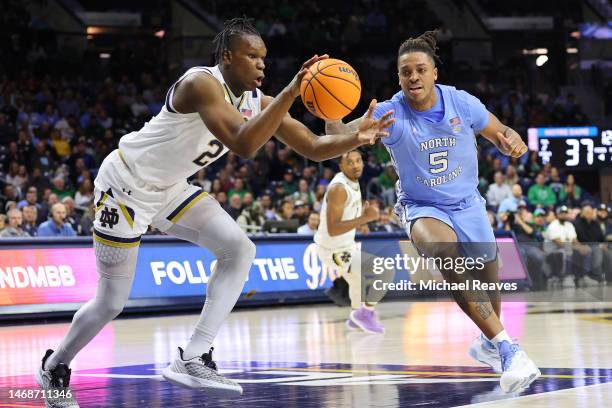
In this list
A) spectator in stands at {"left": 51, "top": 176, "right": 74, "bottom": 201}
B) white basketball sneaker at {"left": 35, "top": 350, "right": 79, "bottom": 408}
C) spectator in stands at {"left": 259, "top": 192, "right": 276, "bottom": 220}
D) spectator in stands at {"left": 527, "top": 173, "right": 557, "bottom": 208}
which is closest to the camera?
white basketball sneaker at {"left": 35, "top": 350, "right": 79, "bottom": 408}

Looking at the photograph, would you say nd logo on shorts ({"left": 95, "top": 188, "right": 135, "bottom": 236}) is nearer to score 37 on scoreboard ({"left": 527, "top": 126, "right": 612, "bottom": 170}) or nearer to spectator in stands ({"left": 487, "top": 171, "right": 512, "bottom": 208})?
score 37 on scoreboard ({"left": 527, "top": 126, "right": 612, "bottom": 170})

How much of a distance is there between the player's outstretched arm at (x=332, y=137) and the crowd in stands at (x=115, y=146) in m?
10.6

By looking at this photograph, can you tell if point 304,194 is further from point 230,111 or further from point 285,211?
point 230,111

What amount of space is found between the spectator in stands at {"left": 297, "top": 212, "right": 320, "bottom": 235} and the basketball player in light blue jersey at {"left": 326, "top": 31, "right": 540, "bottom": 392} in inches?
429

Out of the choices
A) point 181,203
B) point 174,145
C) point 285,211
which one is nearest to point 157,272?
point 285,211

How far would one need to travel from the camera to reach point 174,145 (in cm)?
690

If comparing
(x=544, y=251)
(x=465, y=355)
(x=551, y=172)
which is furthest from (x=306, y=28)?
(x=465, y=355)

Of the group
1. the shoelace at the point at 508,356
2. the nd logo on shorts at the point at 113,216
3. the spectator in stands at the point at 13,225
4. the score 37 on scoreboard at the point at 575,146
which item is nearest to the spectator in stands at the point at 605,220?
the score 37 on scoreboard at the point at 575,146

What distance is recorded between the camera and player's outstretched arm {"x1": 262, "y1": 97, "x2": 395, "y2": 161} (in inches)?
243

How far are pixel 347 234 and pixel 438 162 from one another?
238 inches

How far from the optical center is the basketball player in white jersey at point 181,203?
6.84 meters

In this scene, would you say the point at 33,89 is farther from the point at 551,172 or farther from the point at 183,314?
the point at 551,172

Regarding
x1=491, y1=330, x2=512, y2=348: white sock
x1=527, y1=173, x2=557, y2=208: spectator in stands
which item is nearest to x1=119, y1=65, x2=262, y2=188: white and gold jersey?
x1=491, y1=330, x2=512, y2=348: white sock

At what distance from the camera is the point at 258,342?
38.9 ft
